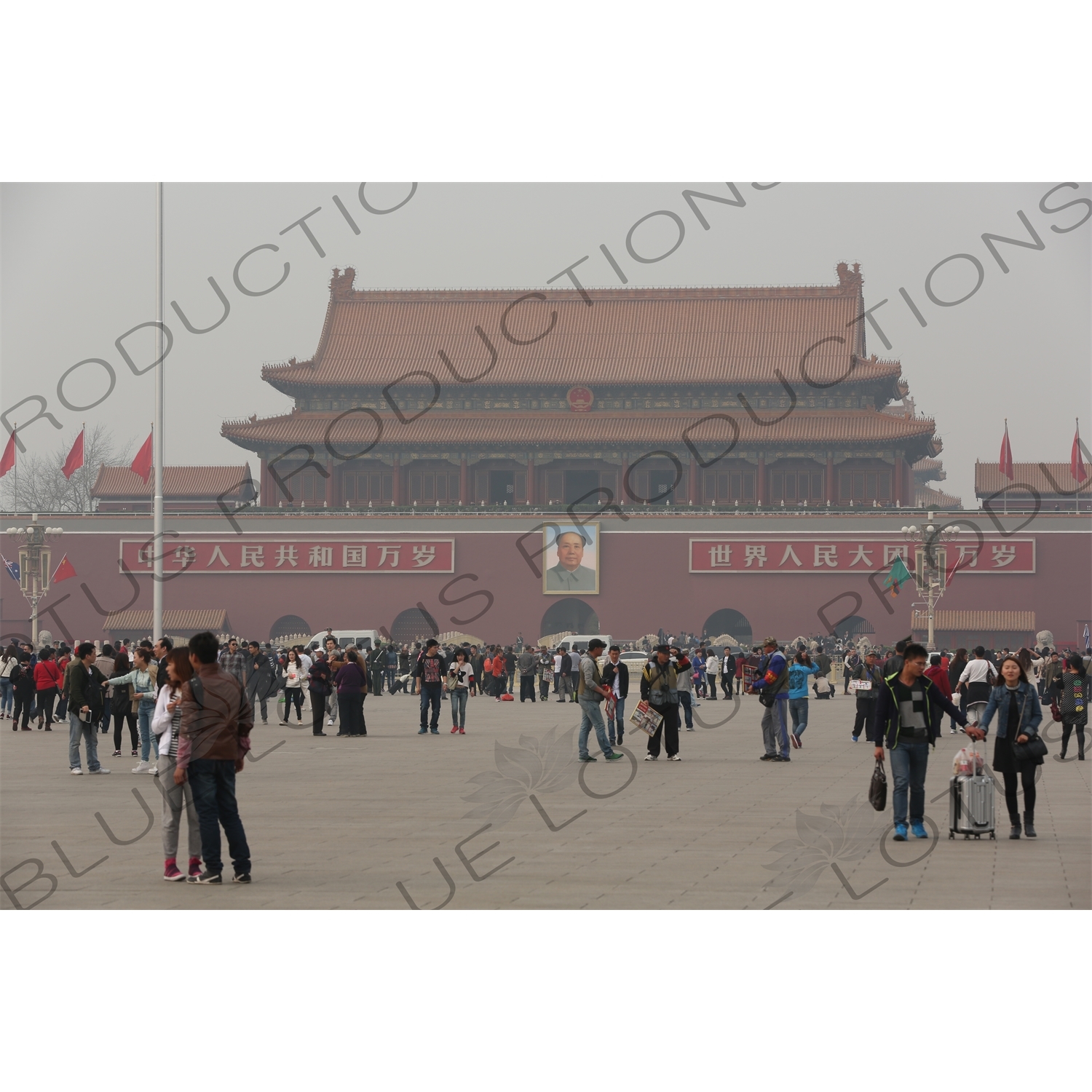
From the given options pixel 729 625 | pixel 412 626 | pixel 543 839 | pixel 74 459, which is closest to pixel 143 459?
pixel 74 459

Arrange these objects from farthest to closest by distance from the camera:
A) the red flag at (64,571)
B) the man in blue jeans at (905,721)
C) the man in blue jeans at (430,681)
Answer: the red flag at (64,571)
the man in blue jeans at (430,681)
the man in blue jeans at (905,721)

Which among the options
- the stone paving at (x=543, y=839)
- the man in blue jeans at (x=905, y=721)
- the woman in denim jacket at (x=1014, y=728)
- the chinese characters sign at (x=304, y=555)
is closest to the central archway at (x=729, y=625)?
the chinese characters sign at (x=304, y=555)

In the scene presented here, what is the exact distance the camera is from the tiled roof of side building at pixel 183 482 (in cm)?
4262

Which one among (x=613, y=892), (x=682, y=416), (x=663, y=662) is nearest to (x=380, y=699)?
(x=663, y=662)

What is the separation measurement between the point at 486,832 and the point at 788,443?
109 ft

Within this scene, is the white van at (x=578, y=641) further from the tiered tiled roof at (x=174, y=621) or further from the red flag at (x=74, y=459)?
the red flag at (x=74, y=459)

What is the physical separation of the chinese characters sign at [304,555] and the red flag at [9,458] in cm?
685

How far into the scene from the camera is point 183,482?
43406 millimetres

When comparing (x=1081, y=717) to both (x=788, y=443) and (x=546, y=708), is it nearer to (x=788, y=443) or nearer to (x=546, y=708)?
(x=546, y=708)

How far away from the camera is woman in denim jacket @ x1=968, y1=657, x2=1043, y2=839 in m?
A: 8.75

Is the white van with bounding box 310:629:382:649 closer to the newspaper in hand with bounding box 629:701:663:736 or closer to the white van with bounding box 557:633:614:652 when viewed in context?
the white van with bounding box 557:633:614:652

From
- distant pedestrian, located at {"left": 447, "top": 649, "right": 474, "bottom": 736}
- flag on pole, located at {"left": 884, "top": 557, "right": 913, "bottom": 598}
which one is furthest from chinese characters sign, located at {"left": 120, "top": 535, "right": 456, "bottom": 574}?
distant pedestrian, located at {"left": 447, "top": 649, "right": 474, "bottom": 736}

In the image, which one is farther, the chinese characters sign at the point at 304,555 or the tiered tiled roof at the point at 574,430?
the tiered tiled roof at the point at 574,430

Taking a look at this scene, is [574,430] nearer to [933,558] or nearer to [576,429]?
[576,429]
